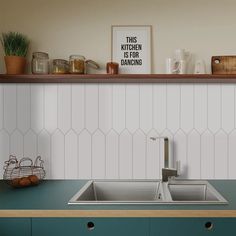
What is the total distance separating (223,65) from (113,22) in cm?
80

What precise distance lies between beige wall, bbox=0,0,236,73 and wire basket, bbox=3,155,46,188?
2.28ft

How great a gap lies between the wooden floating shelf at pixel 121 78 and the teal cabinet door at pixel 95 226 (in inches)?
34.3

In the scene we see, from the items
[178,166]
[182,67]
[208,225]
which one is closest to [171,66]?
[182,67]

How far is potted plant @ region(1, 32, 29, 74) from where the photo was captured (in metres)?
1.81

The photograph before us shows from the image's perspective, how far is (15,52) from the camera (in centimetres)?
183

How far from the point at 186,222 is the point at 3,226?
85cm

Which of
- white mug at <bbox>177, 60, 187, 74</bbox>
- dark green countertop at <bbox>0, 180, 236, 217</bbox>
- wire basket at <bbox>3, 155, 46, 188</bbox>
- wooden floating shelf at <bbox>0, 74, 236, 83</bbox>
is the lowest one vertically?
dark green countertop at <bbox>0, 180, 236, 217</bbox>

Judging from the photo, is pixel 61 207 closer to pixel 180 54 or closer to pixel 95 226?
pixel 95 226

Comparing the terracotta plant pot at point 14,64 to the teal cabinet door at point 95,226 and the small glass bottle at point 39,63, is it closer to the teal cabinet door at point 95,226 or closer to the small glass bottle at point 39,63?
the small glass bottle at point 39,63

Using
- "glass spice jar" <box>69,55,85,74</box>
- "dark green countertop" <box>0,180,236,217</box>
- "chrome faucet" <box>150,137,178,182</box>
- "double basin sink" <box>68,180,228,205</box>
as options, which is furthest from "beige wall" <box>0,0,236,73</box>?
"dark green countertop" <box>0,180,236,217</box>

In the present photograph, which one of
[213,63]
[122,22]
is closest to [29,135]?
[122,22]

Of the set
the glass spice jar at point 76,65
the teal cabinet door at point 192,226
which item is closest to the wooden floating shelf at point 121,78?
the glass spice jar at point 76,65

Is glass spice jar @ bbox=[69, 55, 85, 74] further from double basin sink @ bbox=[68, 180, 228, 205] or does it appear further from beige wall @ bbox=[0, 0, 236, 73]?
double basin sink @ bbox=[68, 180, 228, 205]

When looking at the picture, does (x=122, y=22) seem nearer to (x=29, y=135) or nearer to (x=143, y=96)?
(x=143, y=96)
